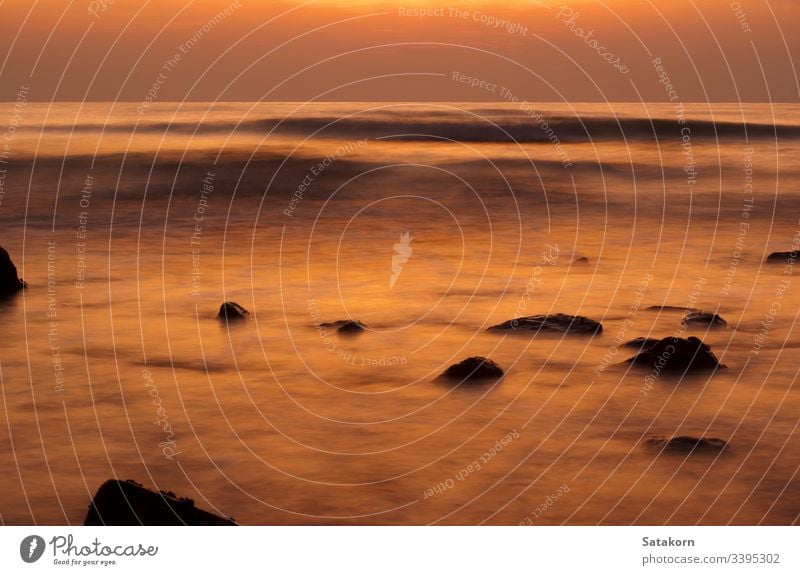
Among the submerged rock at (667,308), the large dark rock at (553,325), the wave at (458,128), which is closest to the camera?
the large dark rock at (553,325)

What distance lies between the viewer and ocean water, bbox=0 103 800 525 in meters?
8.17

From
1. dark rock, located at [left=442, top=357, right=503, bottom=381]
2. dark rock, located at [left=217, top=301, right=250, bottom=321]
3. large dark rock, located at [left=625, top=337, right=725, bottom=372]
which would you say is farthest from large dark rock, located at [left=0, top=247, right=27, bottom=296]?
large dark rock, located at [left=625, top=337, right=725, bottom=372]

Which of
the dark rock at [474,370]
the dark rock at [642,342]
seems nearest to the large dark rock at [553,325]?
the dark rock at [642,342]

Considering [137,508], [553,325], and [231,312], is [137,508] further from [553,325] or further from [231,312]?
[553,325]

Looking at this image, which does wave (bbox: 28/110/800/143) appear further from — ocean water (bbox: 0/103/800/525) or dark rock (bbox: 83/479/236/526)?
dark rock (bbox: 83/479/236/526)

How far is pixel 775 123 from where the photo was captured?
164ft

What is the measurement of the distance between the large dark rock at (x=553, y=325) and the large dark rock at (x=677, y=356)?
1.35 meters

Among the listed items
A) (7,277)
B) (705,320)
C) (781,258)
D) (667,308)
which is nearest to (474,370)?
(705,320)

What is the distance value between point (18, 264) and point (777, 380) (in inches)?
478

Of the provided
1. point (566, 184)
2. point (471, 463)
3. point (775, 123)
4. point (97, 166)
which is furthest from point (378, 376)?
point (775, 123)

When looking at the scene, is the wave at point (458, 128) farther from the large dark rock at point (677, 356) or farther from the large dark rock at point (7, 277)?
the large dark rock at point (677, 356)

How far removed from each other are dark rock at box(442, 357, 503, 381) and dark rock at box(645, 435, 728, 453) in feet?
6.84

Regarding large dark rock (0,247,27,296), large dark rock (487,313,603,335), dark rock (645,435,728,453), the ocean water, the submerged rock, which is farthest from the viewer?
large dark rock (0,247,27,296)

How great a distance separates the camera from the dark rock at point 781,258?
16484mm
